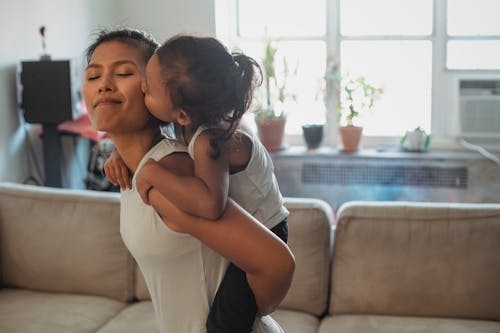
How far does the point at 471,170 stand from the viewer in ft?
14.3

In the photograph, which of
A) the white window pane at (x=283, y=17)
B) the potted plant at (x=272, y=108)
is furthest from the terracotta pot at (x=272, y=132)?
the white window pane at (x=283, y=17)

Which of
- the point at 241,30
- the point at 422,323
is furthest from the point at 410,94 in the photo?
the point at 422,323

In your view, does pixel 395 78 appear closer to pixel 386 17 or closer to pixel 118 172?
pixel 386 17

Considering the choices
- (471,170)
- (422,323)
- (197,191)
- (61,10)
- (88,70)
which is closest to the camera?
(197,191)

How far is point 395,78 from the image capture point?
184 inches

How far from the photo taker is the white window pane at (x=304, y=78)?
4703mm

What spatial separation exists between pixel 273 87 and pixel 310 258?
7.86ft

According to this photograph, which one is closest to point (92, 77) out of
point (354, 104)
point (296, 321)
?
point (296, 321)

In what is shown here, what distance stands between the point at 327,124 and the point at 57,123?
1.93 meters

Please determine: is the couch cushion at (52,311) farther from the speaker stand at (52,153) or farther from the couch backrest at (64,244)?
the speaker stand at (52,153)

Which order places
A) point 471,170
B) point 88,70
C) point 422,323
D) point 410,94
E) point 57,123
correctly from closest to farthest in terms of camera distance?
point 88,70
point 422,323
point 57,123
point 471,170
point 410,94

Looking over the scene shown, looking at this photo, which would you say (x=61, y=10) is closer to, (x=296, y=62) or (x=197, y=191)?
(x=296, y=62)

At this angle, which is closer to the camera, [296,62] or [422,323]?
[422,323]

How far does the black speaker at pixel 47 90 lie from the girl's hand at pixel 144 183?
2647 mm
